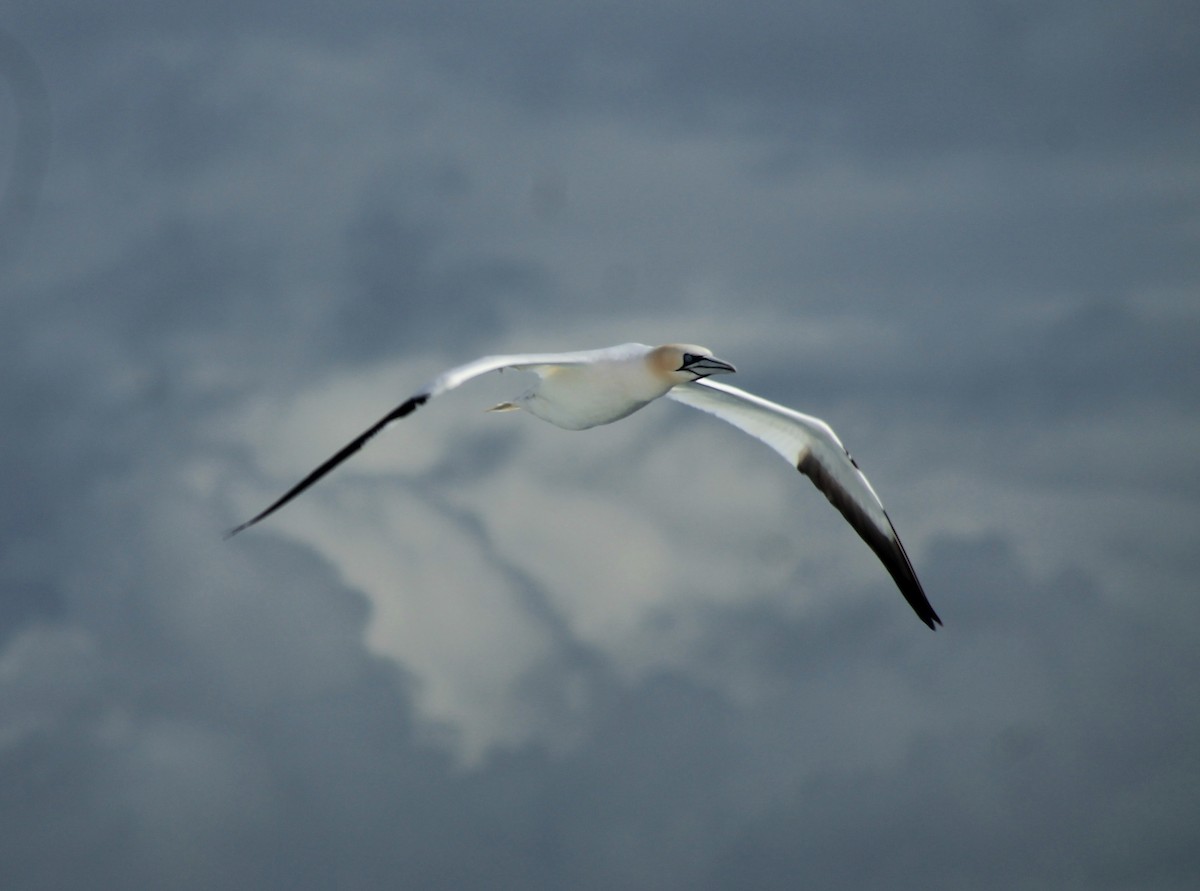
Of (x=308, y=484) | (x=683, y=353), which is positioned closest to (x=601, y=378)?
(x=683, y=353)

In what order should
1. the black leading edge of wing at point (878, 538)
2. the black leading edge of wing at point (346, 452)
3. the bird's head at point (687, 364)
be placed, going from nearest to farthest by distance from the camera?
the black leading edge of wing at point (346, 452) → the bird's head at point (687, 364) → the black leading edge of wing at point (878, 538)

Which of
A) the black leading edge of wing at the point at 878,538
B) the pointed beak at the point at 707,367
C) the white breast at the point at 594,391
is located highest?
the pointed beak at the point at 707,367

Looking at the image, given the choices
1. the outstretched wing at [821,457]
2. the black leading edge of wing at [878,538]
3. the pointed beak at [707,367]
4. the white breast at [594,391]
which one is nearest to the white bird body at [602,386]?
the white breast at [594,391]

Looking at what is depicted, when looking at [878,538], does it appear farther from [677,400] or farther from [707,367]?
[707,367]

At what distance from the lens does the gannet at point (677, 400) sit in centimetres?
1975

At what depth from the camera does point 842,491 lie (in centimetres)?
2645

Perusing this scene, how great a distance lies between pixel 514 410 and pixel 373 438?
5.87m

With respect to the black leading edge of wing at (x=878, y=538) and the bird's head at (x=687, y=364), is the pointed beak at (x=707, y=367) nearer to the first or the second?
the bird's head at (x=687, y=364)

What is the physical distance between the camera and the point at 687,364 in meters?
21.9

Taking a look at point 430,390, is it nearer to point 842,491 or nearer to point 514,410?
point 514,410

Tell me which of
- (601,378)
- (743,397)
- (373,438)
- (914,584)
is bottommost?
(914,584)

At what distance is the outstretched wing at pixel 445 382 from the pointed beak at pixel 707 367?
122 cm

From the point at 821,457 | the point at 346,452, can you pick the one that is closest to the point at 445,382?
the point at 346,452

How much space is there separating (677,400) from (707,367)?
335 centimetres
